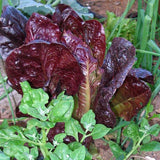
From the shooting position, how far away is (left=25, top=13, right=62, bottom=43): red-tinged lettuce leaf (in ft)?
2.74

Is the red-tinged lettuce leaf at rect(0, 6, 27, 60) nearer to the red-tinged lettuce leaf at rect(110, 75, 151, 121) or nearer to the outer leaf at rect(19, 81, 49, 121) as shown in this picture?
the outer leaf at rect(19, 81, 49, 121)

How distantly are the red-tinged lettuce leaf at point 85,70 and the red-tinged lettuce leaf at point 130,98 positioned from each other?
0.11 metres

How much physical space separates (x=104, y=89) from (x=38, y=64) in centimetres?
22

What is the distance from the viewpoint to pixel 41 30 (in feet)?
2.77

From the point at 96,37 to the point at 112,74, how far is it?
139mm

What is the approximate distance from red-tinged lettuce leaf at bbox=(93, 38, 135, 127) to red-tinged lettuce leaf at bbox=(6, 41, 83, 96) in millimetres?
94

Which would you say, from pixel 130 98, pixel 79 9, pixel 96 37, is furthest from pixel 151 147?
pixel 79 9

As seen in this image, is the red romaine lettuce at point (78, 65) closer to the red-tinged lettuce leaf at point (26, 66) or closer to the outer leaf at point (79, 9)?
the red-tinged lettuce leaf at point (26, 66)

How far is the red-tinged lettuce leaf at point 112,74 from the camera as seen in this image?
852 mm

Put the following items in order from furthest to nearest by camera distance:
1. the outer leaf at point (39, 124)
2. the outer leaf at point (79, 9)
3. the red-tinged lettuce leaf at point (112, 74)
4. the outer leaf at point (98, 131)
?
the outer leaf at point (79, 9) < the red-tinged lettuce leaf at point (112, 74) < the outer leaf at point (98, 131) < the outer leaf at point (39, 124)

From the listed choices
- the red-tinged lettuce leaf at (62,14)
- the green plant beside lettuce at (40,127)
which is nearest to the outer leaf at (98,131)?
the green plant beside lettuce at (40,127)

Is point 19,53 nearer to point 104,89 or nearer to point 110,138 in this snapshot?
point 104,89

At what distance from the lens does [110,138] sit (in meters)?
1.07

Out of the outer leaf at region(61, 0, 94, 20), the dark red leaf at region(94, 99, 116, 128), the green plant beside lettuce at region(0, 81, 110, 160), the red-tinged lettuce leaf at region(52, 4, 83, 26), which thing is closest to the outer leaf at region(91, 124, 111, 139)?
the green plant beside lettuce at region(0, 81, 110, 160)
